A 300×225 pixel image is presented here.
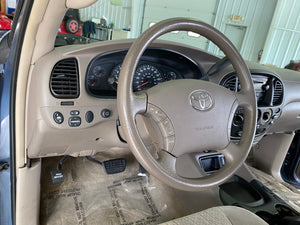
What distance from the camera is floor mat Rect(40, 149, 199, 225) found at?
3.94 feet

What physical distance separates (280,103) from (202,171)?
59 centimetres

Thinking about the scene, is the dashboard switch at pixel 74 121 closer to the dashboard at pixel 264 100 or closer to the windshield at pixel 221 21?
the dashboard at pixel 264 100

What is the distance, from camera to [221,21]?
6.27 m

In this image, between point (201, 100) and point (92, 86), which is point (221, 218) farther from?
point (92, 86)

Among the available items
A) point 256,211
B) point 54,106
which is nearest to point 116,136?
point 54,106

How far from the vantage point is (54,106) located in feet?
2.76

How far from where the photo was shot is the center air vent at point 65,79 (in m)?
0.83

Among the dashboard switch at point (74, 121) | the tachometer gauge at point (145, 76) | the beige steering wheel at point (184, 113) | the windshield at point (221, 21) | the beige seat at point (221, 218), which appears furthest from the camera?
the windshield at point (221, 21)

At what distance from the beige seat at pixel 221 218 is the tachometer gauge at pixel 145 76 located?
556 mm

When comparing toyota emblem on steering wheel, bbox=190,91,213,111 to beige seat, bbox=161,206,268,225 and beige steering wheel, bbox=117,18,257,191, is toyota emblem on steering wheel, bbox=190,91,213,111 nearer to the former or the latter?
beige steering wheel, bbox=117,18,257,191

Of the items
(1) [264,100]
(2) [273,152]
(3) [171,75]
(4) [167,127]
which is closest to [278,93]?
(1) [264,100]

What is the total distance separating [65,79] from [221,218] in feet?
2.48

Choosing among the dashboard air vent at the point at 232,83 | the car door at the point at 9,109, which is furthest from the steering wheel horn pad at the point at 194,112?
the car door at the point at 9,109

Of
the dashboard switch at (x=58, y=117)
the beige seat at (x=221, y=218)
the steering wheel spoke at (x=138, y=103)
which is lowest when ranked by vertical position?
the beige seat at (x=221, y=218)
